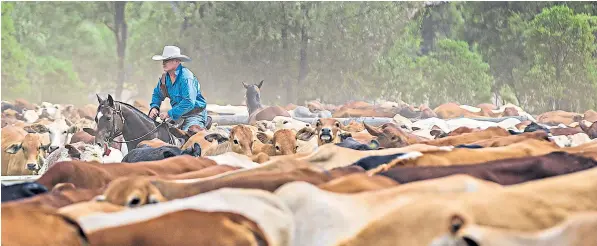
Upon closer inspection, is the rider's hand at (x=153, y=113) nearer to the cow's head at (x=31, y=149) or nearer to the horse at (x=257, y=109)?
the cow's head at (x=31, y=149)

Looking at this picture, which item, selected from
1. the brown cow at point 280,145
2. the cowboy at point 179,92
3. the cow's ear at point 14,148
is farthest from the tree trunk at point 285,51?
the brown cow at point 280,145

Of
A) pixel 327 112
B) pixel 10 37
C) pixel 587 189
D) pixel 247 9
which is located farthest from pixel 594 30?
pixel 10 37

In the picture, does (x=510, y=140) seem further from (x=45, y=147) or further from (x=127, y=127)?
(x=45, y=147)

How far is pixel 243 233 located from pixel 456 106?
11455mm

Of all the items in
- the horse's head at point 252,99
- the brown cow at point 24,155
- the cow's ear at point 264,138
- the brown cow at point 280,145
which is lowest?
the brown cow at point 24,155

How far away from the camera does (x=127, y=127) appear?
5426mm

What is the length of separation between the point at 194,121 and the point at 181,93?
37cm

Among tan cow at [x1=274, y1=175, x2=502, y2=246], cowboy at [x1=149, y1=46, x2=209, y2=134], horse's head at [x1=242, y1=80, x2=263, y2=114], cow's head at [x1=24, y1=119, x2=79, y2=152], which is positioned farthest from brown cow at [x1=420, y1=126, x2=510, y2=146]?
horse's head at [x1=242, y1=80, x2=263, y2=114]

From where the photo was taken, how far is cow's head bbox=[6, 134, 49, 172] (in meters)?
6.59

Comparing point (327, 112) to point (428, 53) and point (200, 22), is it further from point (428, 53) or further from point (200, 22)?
point (200, 22)

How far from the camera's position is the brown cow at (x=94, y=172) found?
7.02ft

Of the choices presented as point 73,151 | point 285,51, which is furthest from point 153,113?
point 285,51

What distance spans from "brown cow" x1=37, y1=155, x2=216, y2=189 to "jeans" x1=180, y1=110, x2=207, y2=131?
10.1 ft

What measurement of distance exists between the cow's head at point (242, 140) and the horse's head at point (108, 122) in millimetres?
985
